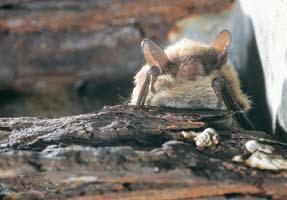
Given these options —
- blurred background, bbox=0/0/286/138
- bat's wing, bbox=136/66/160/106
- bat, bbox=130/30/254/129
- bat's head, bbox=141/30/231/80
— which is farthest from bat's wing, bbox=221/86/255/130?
blurred background, bbox=0/0/286/138

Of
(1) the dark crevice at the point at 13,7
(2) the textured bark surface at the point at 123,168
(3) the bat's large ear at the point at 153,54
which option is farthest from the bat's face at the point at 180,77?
(1) the dark crevice at the point at 13,7

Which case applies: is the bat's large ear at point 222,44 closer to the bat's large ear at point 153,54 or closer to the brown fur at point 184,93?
the brown fur at point 184,93

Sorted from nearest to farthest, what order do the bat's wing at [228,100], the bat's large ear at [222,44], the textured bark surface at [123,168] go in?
the textured bark surface at [123,168], the bat's wing at [228,100], the bat's large ear at [222,44]

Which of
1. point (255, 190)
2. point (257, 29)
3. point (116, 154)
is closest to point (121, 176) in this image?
point (116, 154)

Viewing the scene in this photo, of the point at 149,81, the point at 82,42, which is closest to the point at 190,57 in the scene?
the point at 149,81

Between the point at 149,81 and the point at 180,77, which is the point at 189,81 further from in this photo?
the point at 149,81

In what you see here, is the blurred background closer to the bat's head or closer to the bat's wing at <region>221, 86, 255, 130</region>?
the bat's head
